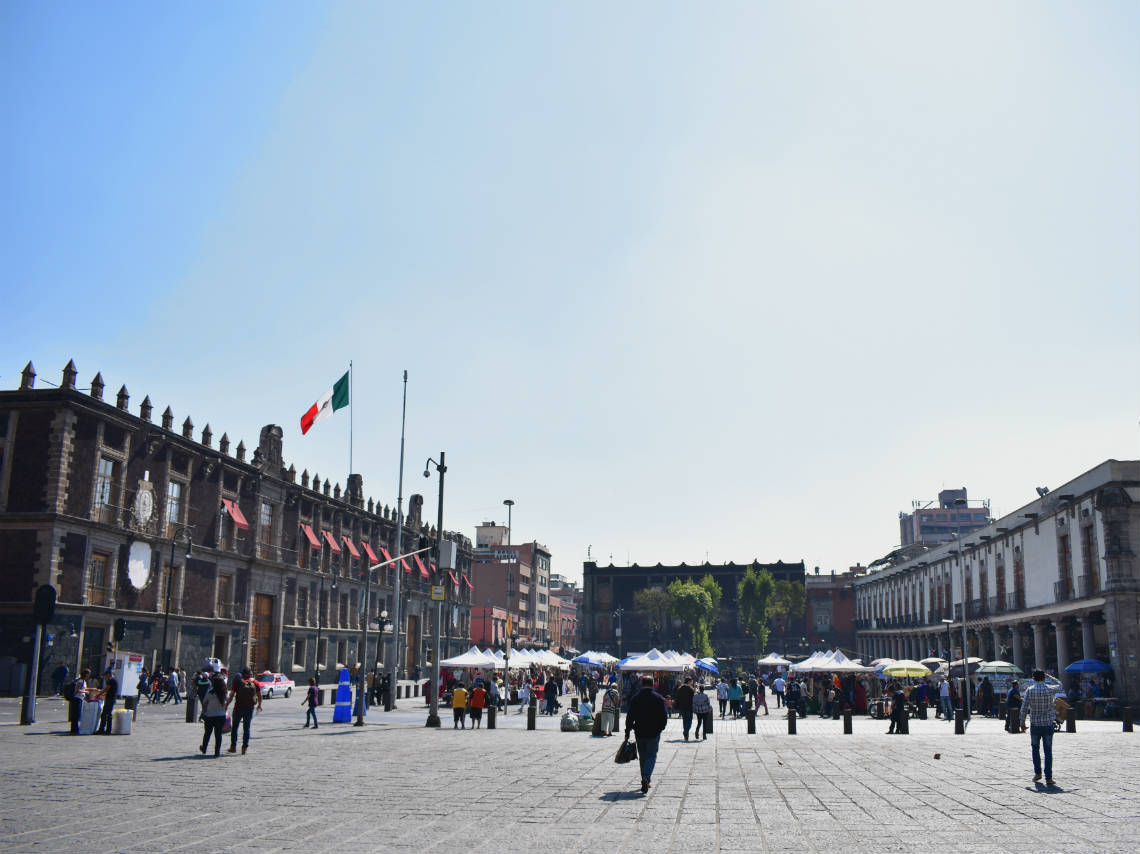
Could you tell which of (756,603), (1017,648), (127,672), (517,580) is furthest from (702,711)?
(517,580)

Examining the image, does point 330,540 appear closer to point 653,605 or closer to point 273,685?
point 273,685

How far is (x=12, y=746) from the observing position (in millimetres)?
18297

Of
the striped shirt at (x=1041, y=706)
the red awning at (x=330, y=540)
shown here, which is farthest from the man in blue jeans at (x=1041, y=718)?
the red awning at (x=330, y=540)

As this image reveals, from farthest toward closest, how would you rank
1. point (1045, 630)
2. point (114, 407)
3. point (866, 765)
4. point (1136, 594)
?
point (1045, 630) → point (114, 407) → point (1136, 594) → point (866, 765)

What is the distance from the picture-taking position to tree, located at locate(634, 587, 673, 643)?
10275 cm

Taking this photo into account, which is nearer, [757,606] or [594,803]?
[594,803]

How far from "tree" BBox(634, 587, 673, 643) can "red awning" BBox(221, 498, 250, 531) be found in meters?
59.0

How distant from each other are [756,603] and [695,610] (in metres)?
6.19

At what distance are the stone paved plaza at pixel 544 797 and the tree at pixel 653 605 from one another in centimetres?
8103

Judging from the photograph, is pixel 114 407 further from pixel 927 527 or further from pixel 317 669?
pixel 927 527

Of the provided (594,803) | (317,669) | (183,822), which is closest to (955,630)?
(317,669)

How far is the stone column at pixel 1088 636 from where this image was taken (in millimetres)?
39781

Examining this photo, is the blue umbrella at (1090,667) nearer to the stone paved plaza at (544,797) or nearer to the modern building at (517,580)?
the stone paved plaza at (544,797)

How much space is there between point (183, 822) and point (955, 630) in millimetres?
60695
